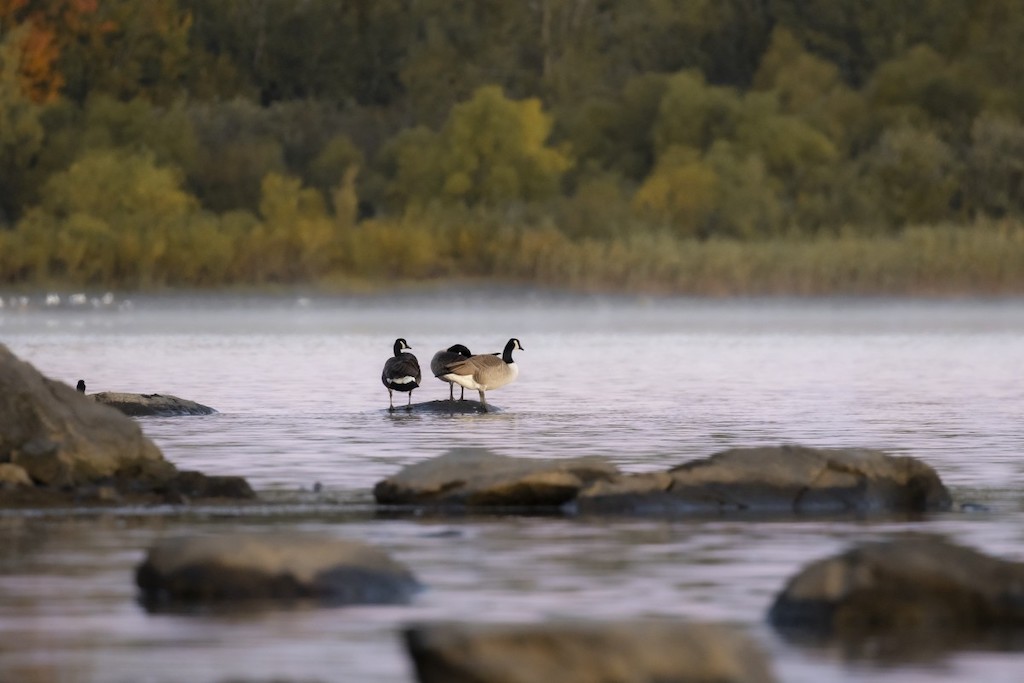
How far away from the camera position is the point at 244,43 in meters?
74.6

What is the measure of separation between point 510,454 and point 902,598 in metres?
7.48

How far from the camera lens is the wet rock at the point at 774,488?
515 inches

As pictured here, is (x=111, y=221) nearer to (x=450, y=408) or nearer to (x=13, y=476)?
(x=450, y=408)

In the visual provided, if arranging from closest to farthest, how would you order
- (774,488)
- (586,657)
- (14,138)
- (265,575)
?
(586,657), (265,575), (774,488), (14,138)

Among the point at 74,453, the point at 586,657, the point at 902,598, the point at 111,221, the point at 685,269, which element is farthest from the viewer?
the point at 111,221

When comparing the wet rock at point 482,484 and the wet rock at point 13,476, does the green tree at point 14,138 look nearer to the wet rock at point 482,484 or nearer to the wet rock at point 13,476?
the wet rock at point 13,476

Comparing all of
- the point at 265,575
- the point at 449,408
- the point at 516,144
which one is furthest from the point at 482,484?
the point at 516,144

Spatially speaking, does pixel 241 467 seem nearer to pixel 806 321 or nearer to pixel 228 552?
pixel 228 552

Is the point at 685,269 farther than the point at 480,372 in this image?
Yes

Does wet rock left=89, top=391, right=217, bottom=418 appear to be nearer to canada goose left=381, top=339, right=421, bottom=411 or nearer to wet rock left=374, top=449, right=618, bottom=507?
canada goose left=381, top=339, right=421, bottom=411

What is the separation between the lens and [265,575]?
32.0 feet

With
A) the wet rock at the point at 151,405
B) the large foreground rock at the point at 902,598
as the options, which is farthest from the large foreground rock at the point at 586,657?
the wet rock at the point at 151,405

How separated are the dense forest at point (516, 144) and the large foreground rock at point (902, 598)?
3674 cm

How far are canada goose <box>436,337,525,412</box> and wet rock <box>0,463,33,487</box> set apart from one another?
25.1 feet
